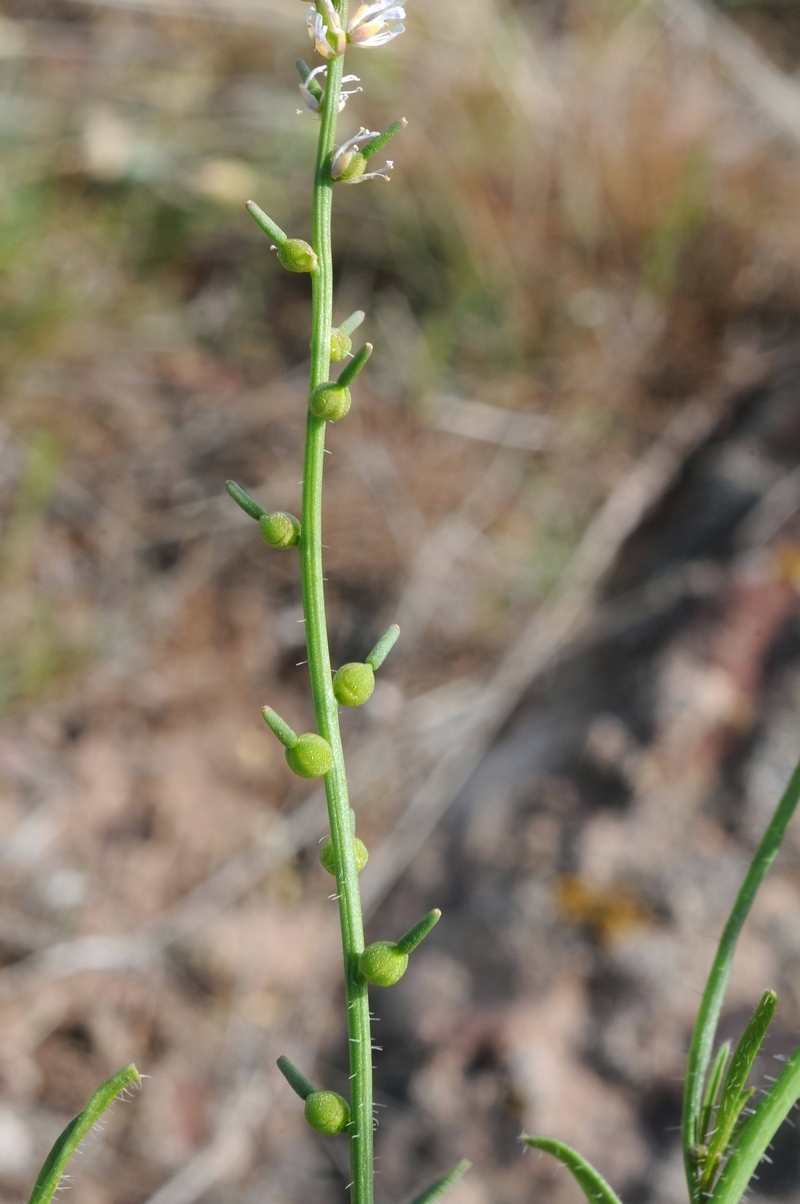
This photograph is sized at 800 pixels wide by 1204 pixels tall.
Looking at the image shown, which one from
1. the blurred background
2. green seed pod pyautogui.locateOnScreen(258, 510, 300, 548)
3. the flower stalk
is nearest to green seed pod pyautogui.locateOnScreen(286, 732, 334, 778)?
the flower stalk

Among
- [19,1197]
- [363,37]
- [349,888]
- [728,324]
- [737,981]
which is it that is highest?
[363,37]

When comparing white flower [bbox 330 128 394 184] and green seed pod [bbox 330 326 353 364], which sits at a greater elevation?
white flower [bbox 330 128 394 184]

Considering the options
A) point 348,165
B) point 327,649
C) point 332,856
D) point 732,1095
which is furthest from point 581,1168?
point 348,165

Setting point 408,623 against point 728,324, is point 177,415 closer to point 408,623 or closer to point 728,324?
point 408,623

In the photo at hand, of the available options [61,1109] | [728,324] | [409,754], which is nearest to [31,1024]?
[61,1109]

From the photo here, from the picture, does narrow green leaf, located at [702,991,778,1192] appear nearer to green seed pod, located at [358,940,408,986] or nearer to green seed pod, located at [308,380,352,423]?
green seed pod, located at [358,940,408,986]
